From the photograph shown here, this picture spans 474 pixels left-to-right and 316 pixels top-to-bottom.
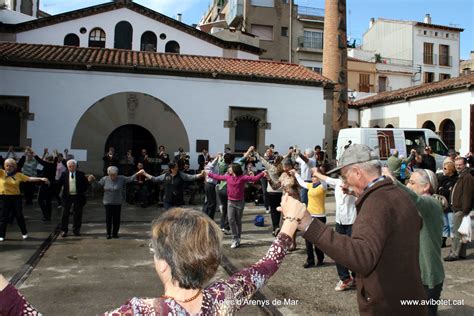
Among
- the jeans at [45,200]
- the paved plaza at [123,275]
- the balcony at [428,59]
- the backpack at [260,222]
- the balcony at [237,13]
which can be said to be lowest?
the paved plaza at [123,275]

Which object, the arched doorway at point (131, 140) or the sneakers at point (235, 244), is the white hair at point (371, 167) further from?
the arched doorway at point (131, 140)

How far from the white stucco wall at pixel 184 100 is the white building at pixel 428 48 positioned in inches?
1082

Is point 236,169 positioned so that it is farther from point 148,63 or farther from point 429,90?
point 429,90

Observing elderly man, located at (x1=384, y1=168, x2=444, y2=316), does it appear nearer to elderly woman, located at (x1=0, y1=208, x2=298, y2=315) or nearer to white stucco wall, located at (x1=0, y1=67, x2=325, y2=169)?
elderly woman, located at (x1=0, y1=208, x2=298, y2=315)

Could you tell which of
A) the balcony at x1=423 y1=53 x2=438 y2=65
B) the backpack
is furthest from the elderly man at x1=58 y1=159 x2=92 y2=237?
the balcony at x1=423 y1=53 x2=438 y2=65

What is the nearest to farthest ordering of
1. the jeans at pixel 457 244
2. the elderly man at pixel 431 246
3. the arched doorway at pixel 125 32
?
the elderly man at pixel 431 246
the jeans at pixel 457 244
the arched doorway at pixel 125 32

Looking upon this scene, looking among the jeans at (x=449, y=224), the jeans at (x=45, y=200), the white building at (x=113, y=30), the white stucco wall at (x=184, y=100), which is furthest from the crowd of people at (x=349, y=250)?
the white building at (x=113, y=30)

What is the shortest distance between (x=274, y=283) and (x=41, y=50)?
15487 millimetres

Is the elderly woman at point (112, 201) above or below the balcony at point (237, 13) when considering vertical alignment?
below

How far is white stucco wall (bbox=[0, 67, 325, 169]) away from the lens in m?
15.6

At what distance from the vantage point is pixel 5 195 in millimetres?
8562

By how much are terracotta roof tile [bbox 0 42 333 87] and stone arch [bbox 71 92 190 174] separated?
4.29 ft

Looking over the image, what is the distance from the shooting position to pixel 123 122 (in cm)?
1642

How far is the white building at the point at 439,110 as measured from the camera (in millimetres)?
19750
